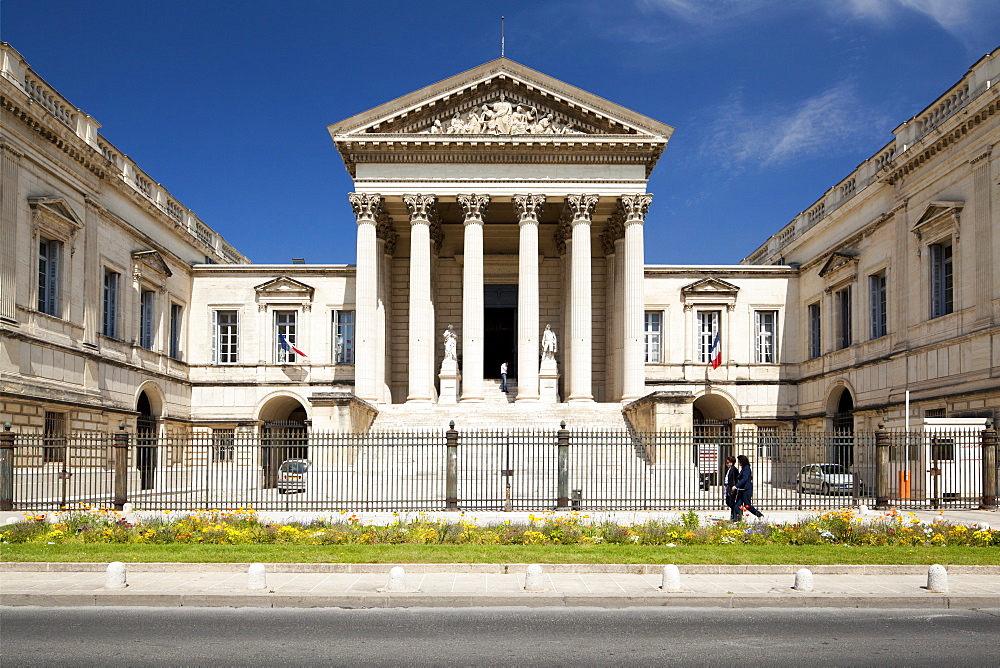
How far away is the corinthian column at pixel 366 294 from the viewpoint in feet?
135

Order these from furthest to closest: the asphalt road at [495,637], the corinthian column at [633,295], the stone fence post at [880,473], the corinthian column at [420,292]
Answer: the corinthian column at [420,292] → the corinthian column at [633,295] → the stone fence post at [880,473] → the asphalt road at [495,637]

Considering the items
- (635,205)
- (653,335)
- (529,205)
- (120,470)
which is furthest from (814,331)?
(120,470)

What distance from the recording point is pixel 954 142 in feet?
108

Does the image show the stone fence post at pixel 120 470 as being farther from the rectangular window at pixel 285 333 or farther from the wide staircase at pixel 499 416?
the rectangular window at pixel 285 333

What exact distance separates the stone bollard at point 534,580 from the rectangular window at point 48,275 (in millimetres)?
25575

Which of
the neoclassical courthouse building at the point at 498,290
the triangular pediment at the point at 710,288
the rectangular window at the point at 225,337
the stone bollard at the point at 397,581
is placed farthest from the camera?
the rectangular window at the point at 225,337

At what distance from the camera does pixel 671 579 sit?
535 inches

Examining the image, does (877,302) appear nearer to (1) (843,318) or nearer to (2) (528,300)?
(1) (843,318)

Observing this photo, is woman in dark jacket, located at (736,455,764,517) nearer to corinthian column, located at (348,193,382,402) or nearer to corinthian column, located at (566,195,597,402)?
corinthian column, located at (566,195,597,402)

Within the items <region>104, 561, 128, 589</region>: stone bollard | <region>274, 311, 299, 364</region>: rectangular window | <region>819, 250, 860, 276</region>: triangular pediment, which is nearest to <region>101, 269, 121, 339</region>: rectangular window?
<region>274, 311, 299, 364</region>: rectangular window

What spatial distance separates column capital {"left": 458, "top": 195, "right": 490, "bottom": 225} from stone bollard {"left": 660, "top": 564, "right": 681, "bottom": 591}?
97.0ft

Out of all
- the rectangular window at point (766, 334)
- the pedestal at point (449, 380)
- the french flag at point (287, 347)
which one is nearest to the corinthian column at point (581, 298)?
the pedestal at point (449, 380)

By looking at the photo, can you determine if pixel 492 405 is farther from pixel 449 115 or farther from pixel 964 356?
pixel 964 356

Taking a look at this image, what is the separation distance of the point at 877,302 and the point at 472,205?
58.1 ft
